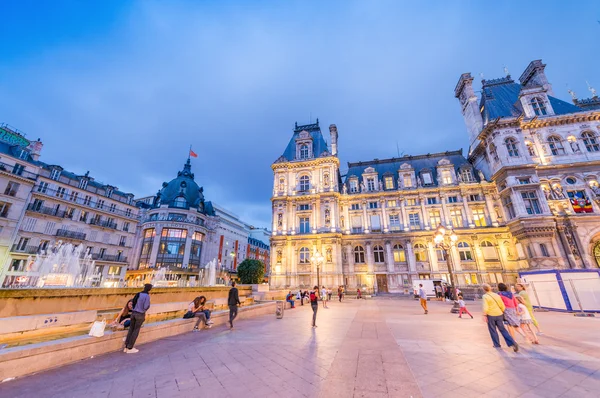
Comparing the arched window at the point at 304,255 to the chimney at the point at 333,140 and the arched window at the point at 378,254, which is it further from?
the chimney at the point at 333,140

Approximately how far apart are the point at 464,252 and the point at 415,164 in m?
14.5

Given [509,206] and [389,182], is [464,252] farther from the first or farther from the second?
[389,182]

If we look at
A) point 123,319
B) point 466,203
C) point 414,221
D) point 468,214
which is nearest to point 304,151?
point 414,221

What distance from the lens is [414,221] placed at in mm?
32500

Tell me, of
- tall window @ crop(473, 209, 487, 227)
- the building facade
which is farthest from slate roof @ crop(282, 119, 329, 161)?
the building facade

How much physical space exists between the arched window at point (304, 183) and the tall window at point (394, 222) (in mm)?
13053

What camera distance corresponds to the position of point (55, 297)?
7.66 m

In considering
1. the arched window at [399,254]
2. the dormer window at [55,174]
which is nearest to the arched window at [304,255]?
the arched window at [399,254]

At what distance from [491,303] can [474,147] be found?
37.4 m

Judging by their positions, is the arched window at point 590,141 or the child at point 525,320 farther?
the arched window at point 590,141

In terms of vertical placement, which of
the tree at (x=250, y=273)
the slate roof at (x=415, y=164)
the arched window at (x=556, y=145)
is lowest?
the tree at (x=250, y=273)

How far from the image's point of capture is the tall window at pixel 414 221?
3207 cm

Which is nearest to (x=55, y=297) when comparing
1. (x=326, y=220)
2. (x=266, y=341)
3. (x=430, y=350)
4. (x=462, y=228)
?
(x=266, y=341)

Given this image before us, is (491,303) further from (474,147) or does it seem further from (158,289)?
(474,147)
